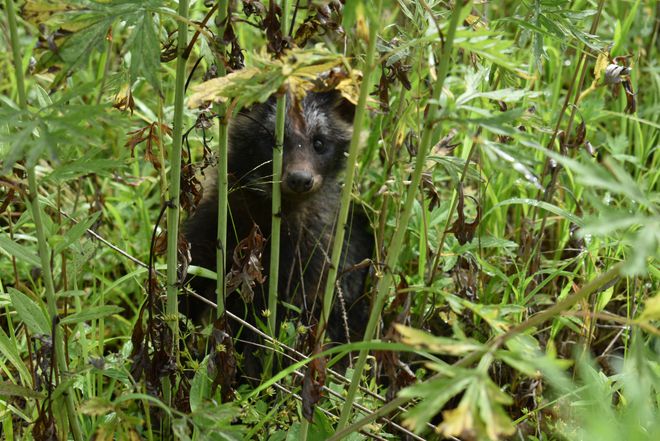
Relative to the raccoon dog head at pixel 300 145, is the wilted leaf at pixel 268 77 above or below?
above

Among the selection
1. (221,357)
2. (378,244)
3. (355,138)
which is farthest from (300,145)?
(355,138)

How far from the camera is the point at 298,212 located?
4246mm

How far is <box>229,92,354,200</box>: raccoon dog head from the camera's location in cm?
386

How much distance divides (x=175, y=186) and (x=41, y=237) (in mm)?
368

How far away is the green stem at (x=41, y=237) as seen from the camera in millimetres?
1819

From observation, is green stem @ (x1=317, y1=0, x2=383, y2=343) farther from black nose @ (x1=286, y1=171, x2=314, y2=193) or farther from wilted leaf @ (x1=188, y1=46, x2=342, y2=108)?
black nose @ (x1=286, y1=171, x2=314, y2=193)

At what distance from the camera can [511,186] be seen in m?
4.03

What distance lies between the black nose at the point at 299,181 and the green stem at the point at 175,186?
1425mm

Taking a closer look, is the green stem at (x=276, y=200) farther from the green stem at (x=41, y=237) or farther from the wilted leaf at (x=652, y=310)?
the wilted leaf at (x=652, y=310)

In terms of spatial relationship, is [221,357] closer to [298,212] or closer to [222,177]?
[222,177]

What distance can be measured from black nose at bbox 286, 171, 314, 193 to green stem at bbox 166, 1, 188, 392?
142 centimetres

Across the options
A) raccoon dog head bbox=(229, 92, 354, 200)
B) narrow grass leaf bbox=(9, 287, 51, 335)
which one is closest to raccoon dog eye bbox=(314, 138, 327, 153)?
raccoon dog head bbox=(229, 92, 354, 200)

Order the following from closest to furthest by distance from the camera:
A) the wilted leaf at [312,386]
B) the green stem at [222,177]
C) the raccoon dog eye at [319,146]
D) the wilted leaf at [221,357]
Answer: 1. the wilted leaf at [312,386]
2. the green stem at [222,177]
3. the wilted leaf at [221,357]
4. the raccoon dog eye at [319,146]

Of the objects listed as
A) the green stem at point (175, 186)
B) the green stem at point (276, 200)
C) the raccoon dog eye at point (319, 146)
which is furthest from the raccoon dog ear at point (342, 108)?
the green stem at point (175, 186)
